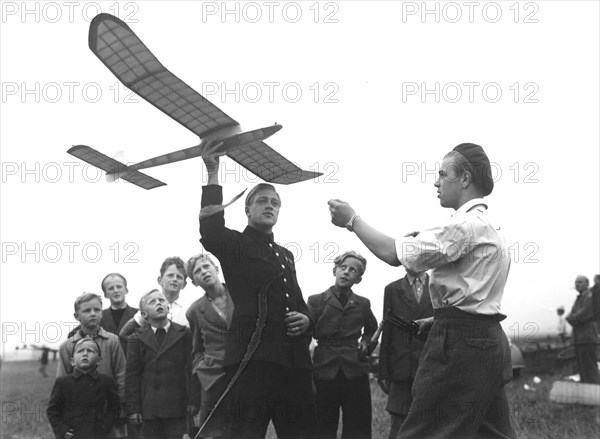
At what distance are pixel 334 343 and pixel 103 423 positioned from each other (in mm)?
1990

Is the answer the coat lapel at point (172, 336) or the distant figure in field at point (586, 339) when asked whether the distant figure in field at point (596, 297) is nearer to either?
the distant figure in field at point (586, 339)

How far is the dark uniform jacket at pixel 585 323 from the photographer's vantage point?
31.9 feet

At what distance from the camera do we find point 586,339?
973 cm

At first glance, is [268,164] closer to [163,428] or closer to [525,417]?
[163,428]

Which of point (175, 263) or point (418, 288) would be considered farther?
point (175, 263)

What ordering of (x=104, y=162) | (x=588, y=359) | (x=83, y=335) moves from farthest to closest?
(x=588, y=359) → (x=83, y=335) → (x=104, y=162)

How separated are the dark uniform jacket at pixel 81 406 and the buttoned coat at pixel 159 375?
21 centimetres

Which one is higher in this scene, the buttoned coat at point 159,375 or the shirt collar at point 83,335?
the shirt collar at point 83,335

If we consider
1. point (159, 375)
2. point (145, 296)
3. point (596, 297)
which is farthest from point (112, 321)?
point (596, 297)

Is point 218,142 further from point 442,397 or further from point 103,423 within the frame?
point 103,423

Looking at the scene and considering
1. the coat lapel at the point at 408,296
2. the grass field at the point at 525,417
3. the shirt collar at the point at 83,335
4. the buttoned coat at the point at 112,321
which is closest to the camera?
the coat lapel at the point at 408,296

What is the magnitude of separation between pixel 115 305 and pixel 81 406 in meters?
1.44

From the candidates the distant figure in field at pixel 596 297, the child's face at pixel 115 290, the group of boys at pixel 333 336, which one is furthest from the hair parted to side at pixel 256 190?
the distant figure in field at pixel 596 297

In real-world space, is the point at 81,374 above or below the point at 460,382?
below
